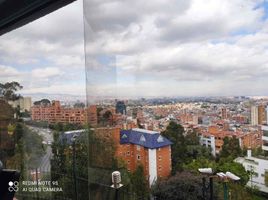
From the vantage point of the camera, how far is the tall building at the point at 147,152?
1.29 m

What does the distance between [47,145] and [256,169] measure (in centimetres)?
118

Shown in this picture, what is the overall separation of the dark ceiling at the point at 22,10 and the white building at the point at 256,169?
1251 millimetres

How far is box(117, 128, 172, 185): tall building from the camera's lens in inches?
50.9

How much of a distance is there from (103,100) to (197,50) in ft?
1.88

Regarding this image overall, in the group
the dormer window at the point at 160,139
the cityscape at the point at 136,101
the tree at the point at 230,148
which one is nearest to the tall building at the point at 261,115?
the cityscape at the point at 136,101

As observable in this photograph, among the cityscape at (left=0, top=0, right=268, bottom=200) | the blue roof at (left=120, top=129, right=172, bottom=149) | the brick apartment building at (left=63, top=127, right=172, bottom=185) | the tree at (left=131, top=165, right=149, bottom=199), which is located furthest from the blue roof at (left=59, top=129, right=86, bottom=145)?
the tree at (left=131, top=165, right=149, bottom=199)

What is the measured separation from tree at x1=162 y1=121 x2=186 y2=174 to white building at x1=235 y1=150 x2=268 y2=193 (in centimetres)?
23

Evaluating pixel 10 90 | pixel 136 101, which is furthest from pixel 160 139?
pixel 10 90

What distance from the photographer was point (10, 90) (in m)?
1.96

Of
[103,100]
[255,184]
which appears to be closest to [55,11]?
[103,100]

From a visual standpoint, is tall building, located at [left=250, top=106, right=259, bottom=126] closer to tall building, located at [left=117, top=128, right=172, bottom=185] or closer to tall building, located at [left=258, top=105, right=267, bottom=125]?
tall building, located at [left=258, top=105, right=267, bottom=125]

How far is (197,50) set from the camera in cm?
118

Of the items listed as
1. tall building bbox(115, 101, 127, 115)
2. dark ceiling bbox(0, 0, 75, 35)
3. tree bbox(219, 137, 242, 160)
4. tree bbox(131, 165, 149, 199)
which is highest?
dark ceiling bbox(0, 0, 75, 35)

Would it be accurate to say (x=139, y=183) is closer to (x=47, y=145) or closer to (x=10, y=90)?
(x=47, y=145)
